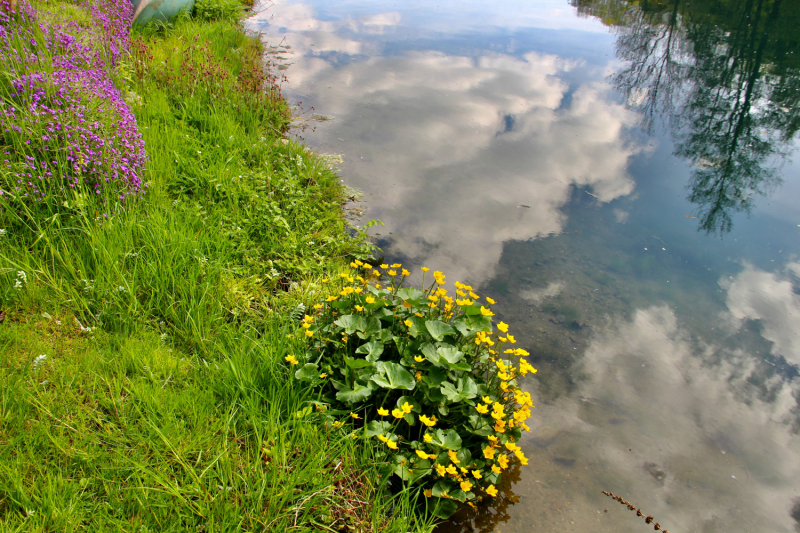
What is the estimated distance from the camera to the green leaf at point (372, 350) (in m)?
2.41

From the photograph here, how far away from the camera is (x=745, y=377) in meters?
3.21

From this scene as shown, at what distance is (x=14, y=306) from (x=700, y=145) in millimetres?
7074

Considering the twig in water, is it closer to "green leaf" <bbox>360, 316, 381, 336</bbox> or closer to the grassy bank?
the grassy bank

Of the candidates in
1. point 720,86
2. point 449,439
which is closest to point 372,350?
point 449,439

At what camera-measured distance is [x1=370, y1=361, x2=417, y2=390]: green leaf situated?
2.27 m

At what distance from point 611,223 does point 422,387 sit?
10.2 ft

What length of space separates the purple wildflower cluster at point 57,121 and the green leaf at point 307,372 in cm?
183

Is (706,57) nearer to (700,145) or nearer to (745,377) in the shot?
(700,145)

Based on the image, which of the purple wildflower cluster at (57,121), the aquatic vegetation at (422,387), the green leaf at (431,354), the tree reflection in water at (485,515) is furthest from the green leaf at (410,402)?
the purple wildflower cluster at (57,121)

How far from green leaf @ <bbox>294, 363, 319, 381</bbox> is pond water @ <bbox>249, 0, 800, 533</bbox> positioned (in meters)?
1.01

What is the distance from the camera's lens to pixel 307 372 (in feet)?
7.79

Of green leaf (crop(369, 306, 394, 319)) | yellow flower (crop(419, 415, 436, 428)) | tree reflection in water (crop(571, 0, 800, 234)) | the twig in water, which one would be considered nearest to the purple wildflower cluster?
green leaf (crop(369, 306, 394, 319))

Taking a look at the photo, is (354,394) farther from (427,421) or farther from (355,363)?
(427,421)

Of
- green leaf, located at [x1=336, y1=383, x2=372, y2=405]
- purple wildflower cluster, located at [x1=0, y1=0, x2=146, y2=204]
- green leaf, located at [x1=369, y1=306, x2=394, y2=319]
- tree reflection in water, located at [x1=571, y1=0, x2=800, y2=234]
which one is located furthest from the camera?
tree reflection in water, located at [x1=571, y1=0, x2=800, y2=234]
